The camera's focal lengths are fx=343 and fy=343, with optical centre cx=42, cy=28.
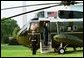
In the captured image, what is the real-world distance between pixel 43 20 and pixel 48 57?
1600 mm

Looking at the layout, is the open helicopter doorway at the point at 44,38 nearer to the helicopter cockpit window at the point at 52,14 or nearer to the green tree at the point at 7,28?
the helicopter cockpit window at the point at 52,14

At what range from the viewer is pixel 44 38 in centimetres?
1270

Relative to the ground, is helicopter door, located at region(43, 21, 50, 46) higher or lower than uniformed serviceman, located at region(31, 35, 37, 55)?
higher

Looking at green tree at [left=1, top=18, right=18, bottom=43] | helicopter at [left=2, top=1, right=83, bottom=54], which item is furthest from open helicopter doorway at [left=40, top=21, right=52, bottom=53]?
green tree at [left=1, top=18, right=18, bottom=43]

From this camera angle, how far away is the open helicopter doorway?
41.0 feet

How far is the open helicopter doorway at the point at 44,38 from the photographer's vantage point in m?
12.5

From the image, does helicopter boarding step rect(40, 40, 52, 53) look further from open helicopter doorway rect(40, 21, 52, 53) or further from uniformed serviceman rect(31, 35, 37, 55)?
uniformed serviceman rect(31, 35, 37, 55)

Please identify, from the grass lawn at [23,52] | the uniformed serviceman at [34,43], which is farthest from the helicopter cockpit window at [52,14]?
the grass lawn at [23,52]

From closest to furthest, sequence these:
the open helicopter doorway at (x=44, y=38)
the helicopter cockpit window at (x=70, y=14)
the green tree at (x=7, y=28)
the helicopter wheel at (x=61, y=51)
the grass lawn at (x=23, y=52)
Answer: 1. the grass lawn at (x=23, y=52)
2. the helicopter wheel at (x=61, y=51)
3. the open helicopter doorway at (x=44, y=38)
4. the helicopter cockpit window at (x=70, y=14)
5. the green tree at (x=7, y=28)

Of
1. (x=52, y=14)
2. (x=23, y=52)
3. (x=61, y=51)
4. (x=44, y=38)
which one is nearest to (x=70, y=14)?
(x=52, y=14)

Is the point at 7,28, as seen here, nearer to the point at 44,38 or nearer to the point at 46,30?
the point at 44,38

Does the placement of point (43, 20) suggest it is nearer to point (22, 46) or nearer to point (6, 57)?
point (22, 46)

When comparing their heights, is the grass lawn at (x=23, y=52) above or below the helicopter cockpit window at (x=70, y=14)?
below

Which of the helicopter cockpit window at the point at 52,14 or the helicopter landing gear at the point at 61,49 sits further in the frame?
the helicopter cockpit window at the point at 52,14
